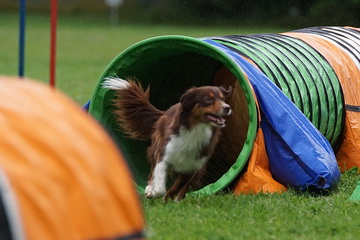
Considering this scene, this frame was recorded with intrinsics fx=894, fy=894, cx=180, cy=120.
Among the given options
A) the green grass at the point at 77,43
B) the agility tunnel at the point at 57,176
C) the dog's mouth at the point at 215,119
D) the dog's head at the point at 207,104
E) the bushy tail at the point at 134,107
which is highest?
the agility tunnel at the point at 57,176

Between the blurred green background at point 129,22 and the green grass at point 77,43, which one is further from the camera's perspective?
the blurred green background at point 129,22

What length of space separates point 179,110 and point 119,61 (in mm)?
1025

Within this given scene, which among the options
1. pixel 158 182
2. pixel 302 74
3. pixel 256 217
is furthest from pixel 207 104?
pixel 302 74

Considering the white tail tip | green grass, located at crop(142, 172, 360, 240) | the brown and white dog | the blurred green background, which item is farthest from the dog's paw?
the blurred green background

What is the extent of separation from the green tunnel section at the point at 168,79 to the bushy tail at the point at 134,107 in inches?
8.4

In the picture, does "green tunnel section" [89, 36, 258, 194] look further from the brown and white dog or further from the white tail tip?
the brown and white dog

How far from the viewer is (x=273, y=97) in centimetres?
757

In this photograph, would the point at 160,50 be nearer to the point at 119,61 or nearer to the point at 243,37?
the point at 119,61

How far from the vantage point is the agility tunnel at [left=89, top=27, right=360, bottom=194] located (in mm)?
7410

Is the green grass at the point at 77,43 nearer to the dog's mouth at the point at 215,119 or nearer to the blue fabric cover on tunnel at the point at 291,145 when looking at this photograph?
the blue fabric cover on tunnel at the point at 291,145

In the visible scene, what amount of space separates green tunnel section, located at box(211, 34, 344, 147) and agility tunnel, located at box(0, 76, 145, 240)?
4599 mm

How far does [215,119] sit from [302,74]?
196 centimetres

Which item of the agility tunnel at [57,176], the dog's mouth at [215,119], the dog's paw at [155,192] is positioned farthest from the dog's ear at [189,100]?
the agility tunnel at [57,176]

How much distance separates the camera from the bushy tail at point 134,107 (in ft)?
25.2
